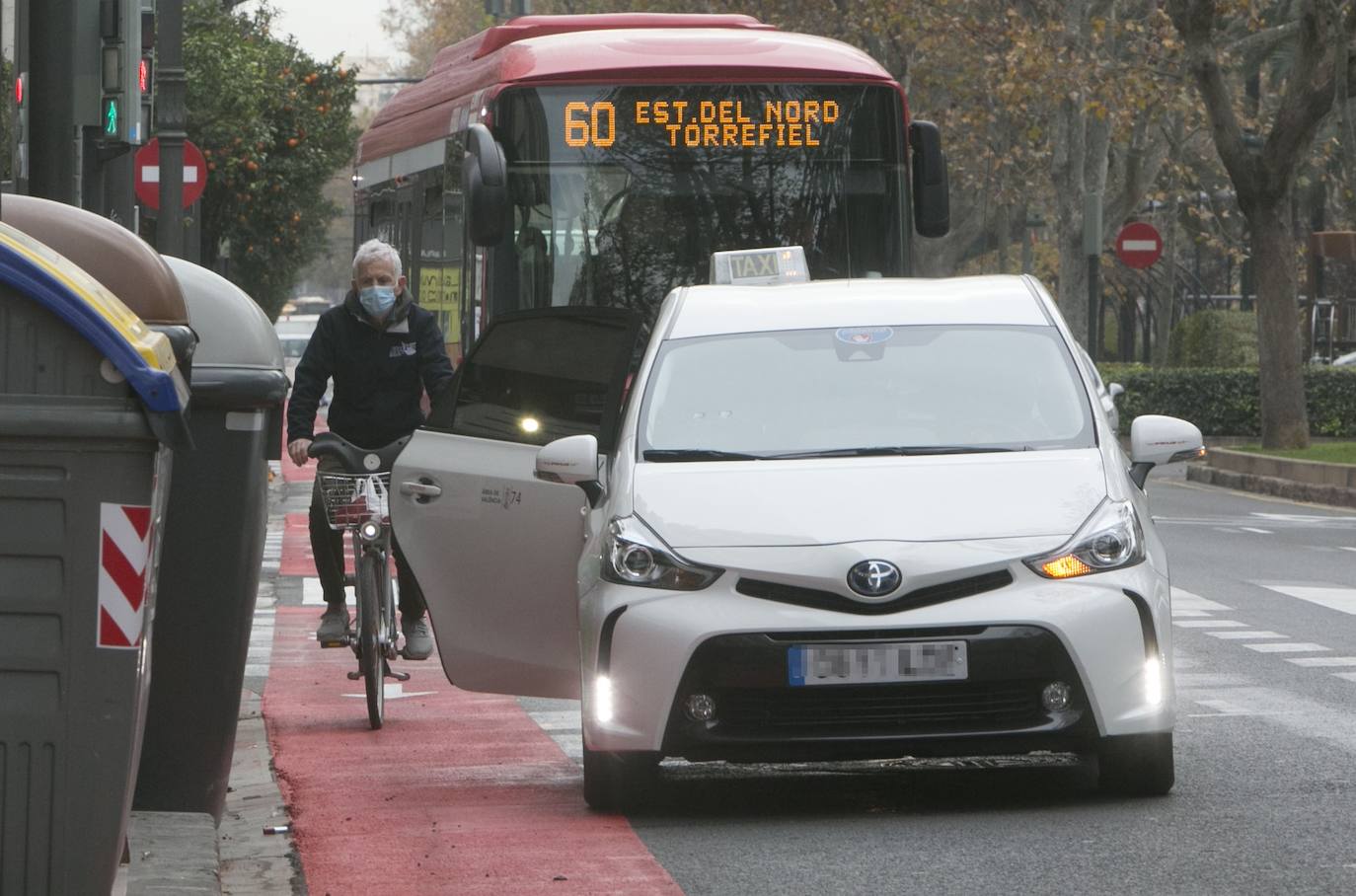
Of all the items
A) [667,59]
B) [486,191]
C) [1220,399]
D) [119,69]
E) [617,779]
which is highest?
[667,59]

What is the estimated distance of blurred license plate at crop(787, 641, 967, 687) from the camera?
7.32 metres

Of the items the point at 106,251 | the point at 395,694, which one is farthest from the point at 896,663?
the point at 395,694

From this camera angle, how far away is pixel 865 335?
8.56 m

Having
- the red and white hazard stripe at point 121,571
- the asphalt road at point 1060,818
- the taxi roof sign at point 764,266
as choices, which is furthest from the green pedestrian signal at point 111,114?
the red and white hazard stripe at point 121,571

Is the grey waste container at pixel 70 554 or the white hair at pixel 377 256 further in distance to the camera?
the white hair at pixel 377 256

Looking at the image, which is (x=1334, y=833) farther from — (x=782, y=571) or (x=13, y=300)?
(x=13, y=300)

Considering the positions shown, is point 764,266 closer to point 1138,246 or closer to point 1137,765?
point 1137,765

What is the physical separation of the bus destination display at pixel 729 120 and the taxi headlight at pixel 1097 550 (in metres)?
7.28

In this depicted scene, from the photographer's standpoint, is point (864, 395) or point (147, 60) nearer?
point (864, 395)

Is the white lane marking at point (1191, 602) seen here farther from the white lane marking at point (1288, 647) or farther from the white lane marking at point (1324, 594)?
the white lane marking at point (1288, 647)

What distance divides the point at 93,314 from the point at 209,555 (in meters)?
1.98

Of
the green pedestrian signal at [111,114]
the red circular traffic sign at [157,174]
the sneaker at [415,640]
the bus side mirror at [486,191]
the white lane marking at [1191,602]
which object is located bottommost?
the white lane marking at [1191,602]

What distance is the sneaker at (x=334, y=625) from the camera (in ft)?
34.1

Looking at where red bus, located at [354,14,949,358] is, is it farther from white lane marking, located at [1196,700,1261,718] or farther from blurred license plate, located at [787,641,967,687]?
blurred license plate, located at [787,641,967,687]
